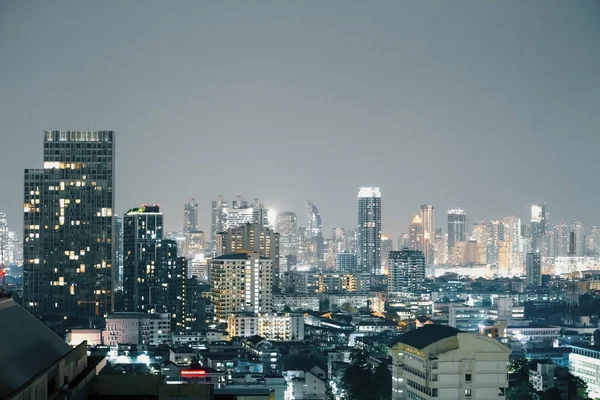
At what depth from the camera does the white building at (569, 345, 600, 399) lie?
25.3m

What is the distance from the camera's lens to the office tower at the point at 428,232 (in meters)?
80.9

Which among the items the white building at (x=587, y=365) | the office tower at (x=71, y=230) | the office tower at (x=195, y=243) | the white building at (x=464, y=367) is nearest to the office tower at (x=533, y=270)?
the office tower at (x=195, y=243)

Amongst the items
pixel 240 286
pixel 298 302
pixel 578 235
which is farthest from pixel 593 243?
pixel 240 286

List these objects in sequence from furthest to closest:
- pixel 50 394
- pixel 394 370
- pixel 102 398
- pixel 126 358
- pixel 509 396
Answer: pixel 126 358 < pixel 509 396 < pixel 394 370 < pixel 102 398 < pixel 50 394

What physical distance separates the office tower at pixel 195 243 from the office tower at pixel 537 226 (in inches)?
949

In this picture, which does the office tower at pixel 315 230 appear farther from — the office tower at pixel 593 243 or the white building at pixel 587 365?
the white building at pixel 587 365

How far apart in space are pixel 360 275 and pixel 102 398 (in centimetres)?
5548

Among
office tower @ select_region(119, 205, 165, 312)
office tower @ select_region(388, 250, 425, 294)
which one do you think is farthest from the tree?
office tower @ select_region(388, 250, 425, 294)

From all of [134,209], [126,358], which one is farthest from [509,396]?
[134,209]

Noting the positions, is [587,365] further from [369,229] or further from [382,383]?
[369,229]

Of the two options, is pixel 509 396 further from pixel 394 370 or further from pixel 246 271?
pixel 246 271

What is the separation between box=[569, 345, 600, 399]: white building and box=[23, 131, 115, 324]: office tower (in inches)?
607

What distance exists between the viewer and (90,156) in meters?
36.6

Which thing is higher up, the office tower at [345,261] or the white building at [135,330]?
the office tower at [345,261]
